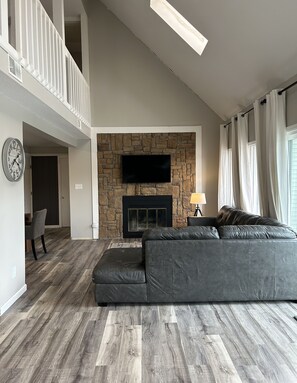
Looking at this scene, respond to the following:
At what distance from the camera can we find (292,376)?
2.21 m

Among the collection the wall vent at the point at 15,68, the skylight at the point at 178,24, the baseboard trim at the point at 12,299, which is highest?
the skylight at the point at 178,24

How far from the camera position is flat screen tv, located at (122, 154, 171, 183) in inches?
282

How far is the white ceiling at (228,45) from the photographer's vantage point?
3350 mm

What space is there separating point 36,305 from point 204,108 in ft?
18.2

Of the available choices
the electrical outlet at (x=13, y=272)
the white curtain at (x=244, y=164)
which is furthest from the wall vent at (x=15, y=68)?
the white curtain at (x=244, y=164)

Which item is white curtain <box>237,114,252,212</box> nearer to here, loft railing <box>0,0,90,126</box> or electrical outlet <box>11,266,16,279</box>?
loft railing <box>0,0,90,126</box>

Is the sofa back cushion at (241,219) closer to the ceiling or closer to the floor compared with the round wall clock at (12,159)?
closer to the floor

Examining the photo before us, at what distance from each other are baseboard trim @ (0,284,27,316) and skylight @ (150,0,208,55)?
4414mm

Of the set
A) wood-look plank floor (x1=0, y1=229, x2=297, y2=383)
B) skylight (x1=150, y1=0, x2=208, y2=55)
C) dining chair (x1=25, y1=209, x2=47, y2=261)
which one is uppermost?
skylight (x1=150, y1=0, x2=208, y2=55)

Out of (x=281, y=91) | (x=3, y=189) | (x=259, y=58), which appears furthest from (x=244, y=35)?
(x=3, y=189)

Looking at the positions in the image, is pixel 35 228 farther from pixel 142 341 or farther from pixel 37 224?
pixel 142 341

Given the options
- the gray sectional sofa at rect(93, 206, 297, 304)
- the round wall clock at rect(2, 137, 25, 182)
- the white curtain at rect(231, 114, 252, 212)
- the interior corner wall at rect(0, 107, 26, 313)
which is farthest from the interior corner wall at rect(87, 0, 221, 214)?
the gray sectional sofa at rect(93, 206, 297, 304)

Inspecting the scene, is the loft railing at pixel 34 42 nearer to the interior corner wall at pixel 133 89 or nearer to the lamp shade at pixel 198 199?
the interior corner wall at pixel 133 89

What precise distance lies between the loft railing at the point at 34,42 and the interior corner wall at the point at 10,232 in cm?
61
